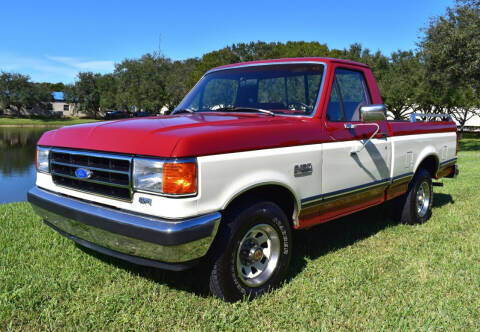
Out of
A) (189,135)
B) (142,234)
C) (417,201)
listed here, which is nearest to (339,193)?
(189,135)

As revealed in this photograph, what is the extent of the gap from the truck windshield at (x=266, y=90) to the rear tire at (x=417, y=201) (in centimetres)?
244

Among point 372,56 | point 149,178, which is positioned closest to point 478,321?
point 149,178

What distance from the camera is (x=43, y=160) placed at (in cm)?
370

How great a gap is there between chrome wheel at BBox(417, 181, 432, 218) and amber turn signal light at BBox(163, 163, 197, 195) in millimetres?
4258

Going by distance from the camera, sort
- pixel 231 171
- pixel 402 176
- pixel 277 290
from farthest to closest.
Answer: pixel 402 176 → pixel 277 290 → pixel 231 171

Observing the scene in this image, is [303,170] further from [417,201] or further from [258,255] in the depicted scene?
[417,201]

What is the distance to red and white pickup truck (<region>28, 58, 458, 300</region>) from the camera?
2.79m

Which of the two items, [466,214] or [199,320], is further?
[466,214]

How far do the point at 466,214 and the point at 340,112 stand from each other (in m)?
3.38

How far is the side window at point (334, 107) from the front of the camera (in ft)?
13.3

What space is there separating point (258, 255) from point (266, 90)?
1746 mm

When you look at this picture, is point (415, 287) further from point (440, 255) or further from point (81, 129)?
point (81, 129)

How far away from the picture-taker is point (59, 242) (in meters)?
4.50

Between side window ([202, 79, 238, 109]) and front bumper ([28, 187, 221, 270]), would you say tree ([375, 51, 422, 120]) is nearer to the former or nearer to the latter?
side window ([202, 79, 238, 109])
